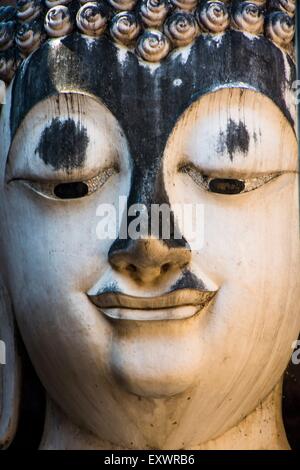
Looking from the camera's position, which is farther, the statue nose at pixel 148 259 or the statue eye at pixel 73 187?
the statue eye at pixel 73 187

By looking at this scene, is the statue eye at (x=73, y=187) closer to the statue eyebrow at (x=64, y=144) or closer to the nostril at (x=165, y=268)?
the statue eyebrow at (x=64, y=144)

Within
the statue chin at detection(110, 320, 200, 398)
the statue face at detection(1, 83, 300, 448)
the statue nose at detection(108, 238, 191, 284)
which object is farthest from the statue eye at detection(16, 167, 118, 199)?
the statue chin at detection(110, 320, 200, 398)

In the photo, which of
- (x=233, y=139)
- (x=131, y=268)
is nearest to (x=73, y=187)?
(x=131, y=268)

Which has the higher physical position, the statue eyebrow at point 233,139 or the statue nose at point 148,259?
the statue eyebrow at point 233,139

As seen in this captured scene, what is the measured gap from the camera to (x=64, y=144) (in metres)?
3.01

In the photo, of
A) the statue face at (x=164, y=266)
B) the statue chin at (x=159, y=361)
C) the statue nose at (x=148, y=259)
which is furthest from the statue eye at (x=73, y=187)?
the statue chin at (x=159, y=361)

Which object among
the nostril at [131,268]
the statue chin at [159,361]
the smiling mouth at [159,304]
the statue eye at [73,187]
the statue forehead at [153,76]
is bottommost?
the statue chin at [159,361]

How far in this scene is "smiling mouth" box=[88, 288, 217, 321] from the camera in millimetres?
2959

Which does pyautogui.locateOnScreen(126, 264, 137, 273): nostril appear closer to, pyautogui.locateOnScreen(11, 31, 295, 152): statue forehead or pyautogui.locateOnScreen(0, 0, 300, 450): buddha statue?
pyautogui.locateOnScreen(0, 0, 300, 450): buddha statue

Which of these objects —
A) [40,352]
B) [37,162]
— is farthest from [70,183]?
Result: [40,352]

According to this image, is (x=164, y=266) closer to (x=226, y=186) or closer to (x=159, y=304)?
(x=159, y=304)

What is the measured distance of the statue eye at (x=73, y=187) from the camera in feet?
9.93

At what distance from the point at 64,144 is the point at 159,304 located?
0.37 m

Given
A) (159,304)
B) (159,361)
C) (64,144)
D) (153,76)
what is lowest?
(159,361)
